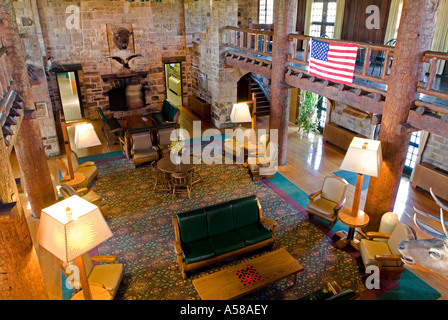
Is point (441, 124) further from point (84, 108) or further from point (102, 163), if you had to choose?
point (84, 108)

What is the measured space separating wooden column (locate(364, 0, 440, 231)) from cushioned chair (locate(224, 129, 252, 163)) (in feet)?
13.8

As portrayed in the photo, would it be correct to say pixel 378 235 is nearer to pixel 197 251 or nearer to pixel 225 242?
Answer: pixel 225 242

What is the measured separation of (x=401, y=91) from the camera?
18.6 feet

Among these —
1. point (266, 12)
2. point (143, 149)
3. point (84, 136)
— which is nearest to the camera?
point (84, 136)

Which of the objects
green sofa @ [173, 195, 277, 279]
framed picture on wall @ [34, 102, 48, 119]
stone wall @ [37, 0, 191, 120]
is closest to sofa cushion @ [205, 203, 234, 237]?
green sofa @ [173, 195, 277, 279]

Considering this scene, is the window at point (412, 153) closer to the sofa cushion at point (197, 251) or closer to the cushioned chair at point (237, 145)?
the cushioned chair at point (237, 145)

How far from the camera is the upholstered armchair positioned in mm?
8992

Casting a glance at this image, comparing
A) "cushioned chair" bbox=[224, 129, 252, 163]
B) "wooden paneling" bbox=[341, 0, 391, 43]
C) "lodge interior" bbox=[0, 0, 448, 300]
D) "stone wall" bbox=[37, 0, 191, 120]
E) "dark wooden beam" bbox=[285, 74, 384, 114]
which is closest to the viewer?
"lodge interior" bbox=[0, 0, 448, 300]

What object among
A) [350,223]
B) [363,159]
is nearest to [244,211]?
[350,223]

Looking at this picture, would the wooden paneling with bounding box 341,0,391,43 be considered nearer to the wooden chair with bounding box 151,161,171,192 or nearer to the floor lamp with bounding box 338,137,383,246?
the floor lamp with bounding box 338,137,383,246

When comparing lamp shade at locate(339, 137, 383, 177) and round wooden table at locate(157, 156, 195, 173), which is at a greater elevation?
lamp shade at locate(339, 137, 383, 177)

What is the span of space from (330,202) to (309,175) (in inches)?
86.1

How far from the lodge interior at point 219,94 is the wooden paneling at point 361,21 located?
0.11ft
